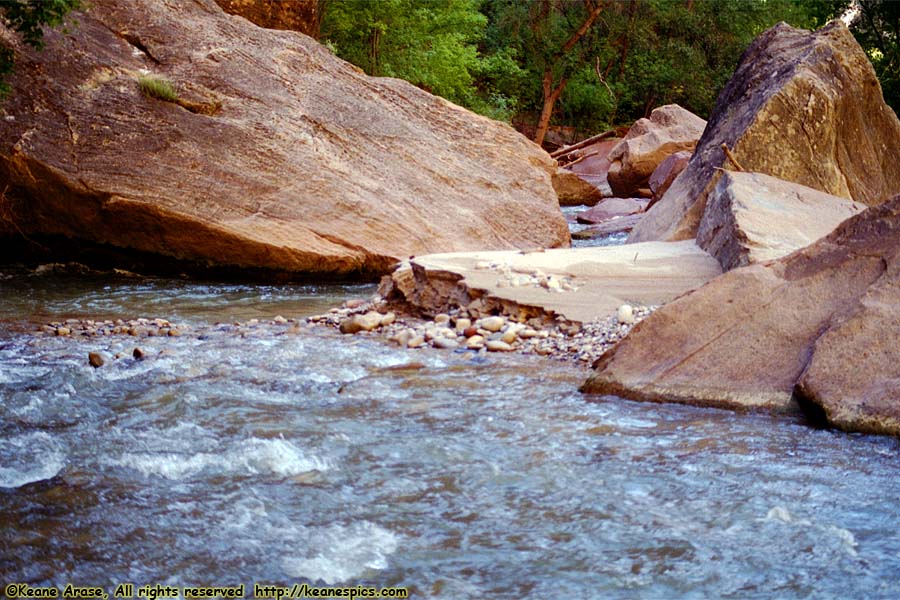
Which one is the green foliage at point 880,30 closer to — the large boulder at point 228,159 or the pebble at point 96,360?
the large boulder at point 228,159

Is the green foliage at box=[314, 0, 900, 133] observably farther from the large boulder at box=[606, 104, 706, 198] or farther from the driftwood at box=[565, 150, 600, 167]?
the large boulder at box=[606, 104, 706, 198]

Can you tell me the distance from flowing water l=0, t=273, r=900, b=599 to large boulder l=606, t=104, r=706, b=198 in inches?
613

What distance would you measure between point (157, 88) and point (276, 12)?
562 cm

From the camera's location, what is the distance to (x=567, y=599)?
2.97m

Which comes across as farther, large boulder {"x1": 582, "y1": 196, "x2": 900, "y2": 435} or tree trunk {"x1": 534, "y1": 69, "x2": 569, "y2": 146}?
tree trunk {"x1": 534, "y1": 69, "x2": 569, "y2": 146}

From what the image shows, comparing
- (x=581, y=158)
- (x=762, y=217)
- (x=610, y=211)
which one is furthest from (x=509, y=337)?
(x=581, y=158)

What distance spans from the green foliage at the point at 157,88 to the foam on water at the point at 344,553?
7.73 m

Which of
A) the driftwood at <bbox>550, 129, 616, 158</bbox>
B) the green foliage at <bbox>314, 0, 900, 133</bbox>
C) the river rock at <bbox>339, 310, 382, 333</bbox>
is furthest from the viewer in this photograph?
the green foliage at <bbox>314, 0, 900, 133</bbox>

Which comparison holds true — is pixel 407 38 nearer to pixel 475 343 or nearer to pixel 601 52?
pixel 601 52

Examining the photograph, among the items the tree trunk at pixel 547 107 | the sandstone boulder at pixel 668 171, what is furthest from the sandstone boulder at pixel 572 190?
the tree trunk at pixel 547 107

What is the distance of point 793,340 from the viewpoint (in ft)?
17.0

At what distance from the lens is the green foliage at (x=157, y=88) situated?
1011cm

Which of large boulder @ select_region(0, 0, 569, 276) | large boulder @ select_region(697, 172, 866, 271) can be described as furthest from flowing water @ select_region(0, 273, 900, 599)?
large boulder @ select_region(0, 0, 569, 276)

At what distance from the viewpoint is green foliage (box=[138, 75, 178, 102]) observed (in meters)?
10.1
